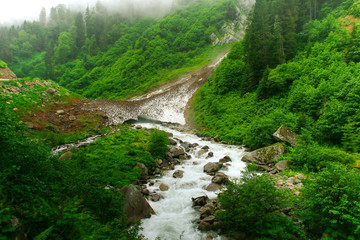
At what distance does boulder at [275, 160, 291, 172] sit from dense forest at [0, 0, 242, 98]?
43.7m

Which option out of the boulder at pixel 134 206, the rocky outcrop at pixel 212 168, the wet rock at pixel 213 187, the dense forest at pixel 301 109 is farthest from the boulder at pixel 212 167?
the boulder at pixel 134 206

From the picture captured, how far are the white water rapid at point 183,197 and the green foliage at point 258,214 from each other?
1.85 meters

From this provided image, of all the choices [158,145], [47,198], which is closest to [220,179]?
[158,145]

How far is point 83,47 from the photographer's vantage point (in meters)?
86.9

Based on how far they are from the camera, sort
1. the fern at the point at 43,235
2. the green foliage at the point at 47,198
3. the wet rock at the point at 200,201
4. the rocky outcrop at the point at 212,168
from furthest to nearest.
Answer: the rocky outcrop at the point at 212,168 → the wet rock at the point at 200,201 → the green foliage at the point at 47,198 → the fern at the point at 43,235

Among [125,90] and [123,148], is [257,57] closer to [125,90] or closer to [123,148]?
[123,148]

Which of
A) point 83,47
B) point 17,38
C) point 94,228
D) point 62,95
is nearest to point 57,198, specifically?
point 94,228

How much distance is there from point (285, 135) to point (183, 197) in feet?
38.5

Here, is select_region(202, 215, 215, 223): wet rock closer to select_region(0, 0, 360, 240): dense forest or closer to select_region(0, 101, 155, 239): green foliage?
select_region(0, 0, 360, 240): dense forest

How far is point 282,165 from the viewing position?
15.4 m

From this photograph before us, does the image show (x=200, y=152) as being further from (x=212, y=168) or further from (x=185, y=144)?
(x=212, y=168)

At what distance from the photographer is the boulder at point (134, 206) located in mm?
9930

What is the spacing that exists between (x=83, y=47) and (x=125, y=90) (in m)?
48.0

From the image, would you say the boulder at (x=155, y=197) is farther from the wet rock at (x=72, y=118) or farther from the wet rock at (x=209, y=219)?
the wet rock at (x=72, y=118)
